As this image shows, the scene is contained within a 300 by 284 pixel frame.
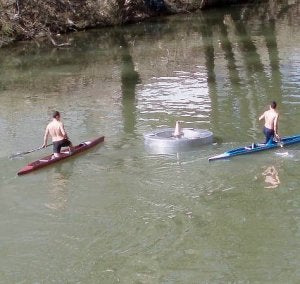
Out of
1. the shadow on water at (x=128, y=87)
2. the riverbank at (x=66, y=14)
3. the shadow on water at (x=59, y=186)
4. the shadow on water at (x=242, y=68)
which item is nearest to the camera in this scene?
the shadow on water at (x=59, y=186)

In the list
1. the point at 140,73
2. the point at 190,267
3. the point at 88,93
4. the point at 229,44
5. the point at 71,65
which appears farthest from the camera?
the point at 229,44

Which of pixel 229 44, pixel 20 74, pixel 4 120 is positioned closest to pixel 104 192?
pixel 4 120

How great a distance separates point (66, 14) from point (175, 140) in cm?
2825

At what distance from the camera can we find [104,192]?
620 inches

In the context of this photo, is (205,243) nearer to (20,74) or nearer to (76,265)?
(76,265)

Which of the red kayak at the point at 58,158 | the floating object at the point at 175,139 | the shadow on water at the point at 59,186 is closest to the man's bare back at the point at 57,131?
the red kayak at the point at 58,158

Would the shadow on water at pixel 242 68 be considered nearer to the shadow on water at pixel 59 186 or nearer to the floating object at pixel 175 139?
the floating object at pixel 175 139

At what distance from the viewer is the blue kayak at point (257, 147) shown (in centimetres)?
1733

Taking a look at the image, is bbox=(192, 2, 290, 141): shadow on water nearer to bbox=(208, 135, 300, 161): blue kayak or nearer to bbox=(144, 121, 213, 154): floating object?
bbox=(144, 121, 213, 154): floating object

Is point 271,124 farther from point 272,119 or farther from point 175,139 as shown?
point 175,139

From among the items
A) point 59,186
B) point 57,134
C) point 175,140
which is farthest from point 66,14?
point 59,186

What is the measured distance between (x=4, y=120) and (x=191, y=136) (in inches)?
292

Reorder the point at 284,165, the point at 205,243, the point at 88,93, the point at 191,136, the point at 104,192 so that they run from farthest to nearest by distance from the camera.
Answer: the point at 88,93 → the point at 191,136 → the point at 284,165 → the point at 104,192 → the point at 205,243

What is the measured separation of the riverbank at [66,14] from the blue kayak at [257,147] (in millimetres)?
23823
